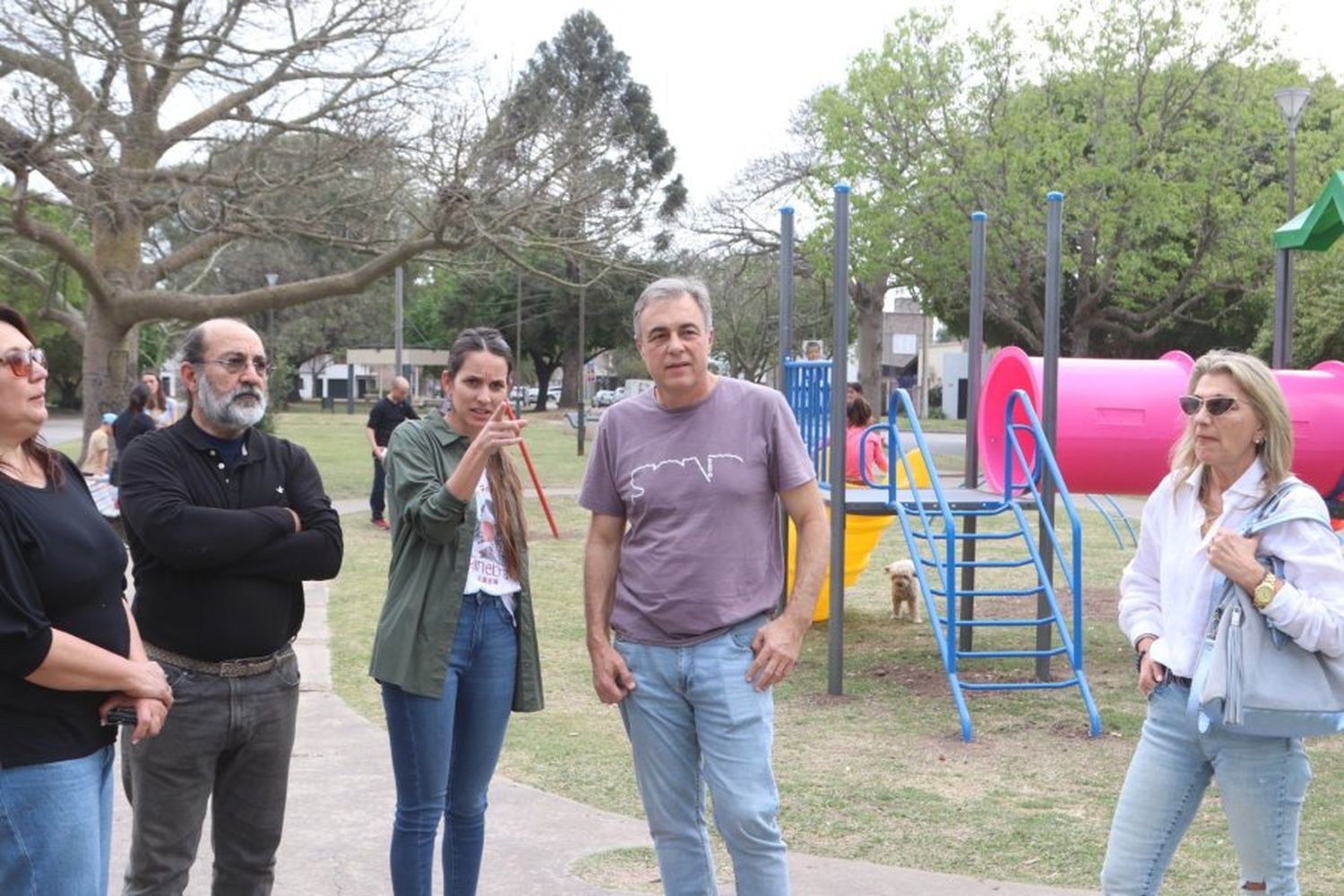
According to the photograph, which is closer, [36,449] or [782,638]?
[36,449]

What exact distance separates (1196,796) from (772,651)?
1098 millimetres

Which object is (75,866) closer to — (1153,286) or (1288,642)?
(1288,642)

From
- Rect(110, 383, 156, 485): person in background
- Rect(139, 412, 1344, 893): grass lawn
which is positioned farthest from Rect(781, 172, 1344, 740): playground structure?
Rect(110, 383, 156, 485): person in background

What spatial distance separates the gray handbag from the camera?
3.09m

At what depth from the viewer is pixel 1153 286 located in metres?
27.3

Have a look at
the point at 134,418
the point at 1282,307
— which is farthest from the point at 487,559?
the point at 134,418

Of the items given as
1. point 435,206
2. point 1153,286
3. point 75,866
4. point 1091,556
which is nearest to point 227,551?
point 75,866

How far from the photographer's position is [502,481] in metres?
3.88

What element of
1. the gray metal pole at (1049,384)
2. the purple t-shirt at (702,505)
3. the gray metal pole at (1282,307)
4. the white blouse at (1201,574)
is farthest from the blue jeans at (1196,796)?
the gray metal pole at (1282,307)

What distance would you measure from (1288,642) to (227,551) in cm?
249

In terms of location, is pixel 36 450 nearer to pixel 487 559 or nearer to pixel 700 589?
pixel 487 559

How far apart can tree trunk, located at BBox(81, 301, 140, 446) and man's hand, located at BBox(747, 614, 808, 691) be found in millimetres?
21600

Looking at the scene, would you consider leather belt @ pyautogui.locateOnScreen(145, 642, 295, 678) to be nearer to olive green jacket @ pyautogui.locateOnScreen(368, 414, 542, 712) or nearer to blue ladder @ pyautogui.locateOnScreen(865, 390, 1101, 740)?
olive green jacket @ pyautogui.locateOnScreen(368, 414, 542, 712)

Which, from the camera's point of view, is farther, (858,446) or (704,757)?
(858,446)
